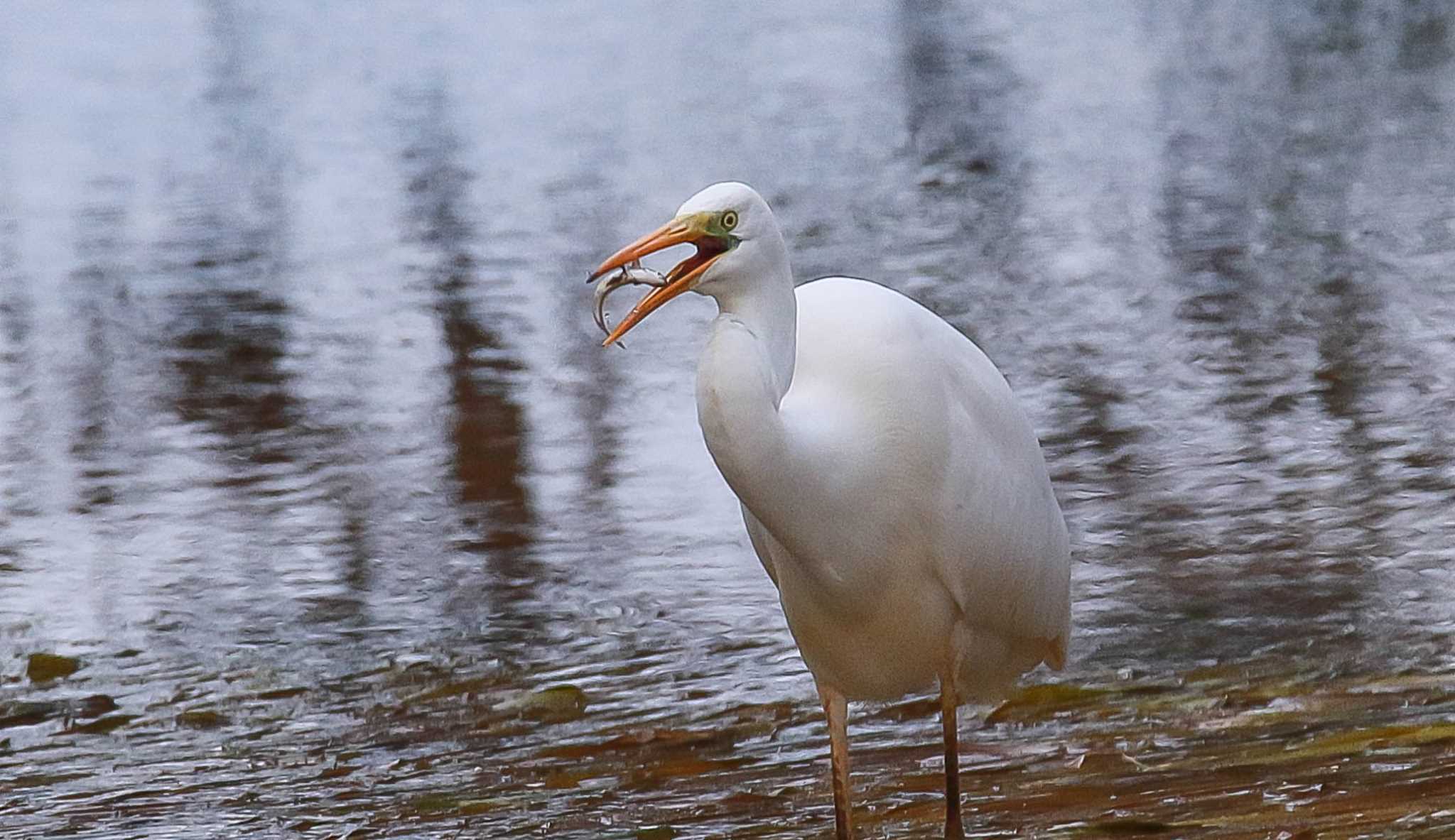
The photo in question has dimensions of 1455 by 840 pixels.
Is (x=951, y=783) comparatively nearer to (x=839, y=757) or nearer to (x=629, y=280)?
(x=839, y=757)

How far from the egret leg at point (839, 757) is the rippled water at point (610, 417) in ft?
0.82

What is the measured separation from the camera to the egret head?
308 cm

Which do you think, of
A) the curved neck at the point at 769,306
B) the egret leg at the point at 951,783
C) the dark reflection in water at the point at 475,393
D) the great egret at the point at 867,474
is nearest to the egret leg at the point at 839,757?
the great egret at the point at 867,474

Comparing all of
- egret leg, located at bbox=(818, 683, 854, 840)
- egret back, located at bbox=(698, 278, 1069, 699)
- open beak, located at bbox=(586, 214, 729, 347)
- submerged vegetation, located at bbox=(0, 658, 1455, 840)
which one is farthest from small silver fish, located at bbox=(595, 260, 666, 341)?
submerged vegetation, located at bbox=(0, 658, 1455, 840)

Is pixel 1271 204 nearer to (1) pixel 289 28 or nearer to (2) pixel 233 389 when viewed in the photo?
(2) pixel 233 389

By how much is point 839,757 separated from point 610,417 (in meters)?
3.72

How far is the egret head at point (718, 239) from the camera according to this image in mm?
3084

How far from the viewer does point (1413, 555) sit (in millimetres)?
5148

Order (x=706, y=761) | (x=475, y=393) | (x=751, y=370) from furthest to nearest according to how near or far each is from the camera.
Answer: (x=475, y=393)
(x=706, y=761)
(x=751, y=370)

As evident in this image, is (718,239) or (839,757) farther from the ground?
(718,239)

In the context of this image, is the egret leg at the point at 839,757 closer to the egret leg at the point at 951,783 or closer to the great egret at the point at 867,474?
the great egret at the point at 867,474

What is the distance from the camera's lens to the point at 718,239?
3.11m

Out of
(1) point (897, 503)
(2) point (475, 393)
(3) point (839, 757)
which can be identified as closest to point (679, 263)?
(1) point (897, 503)

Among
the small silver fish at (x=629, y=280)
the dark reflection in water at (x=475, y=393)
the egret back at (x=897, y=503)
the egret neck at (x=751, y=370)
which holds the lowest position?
the dark reflection in water at (x=475, y=393)
